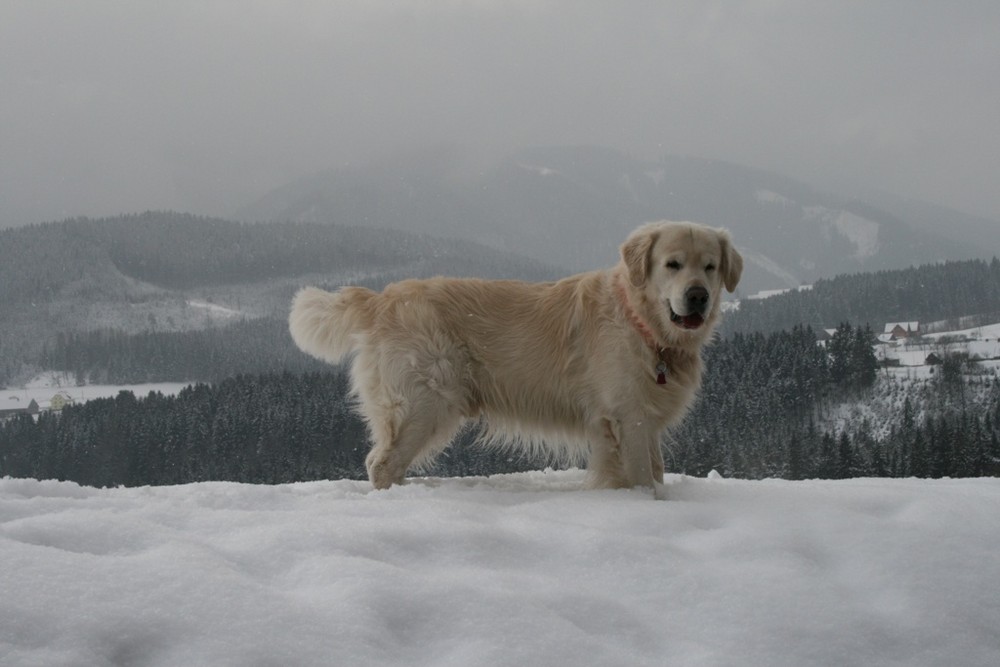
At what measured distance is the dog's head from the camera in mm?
6273

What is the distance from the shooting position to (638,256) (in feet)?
21.5

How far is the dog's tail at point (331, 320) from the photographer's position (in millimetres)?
7172

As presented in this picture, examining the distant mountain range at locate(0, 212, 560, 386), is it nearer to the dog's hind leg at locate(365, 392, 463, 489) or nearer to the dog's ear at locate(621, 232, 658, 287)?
the dog's hind leg at locate(365, 392, 463, 489)

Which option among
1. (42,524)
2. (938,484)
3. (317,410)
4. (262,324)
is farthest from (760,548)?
(262,324)

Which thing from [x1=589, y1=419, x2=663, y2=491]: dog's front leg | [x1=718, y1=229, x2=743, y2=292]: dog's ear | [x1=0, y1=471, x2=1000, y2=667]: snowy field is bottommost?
[x1=589, y1=419, x2=663, y2=491]: dog's front leg

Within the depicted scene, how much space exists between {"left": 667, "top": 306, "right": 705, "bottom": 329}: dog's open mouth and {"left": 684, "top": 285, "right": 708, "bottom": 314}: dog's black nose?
0.25ft

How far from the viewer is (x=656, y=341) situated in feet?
21.4

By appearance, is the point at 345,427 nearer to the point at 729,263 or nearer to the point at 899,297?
the point at 729,263

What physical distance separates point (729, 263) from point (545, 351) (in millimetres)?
1818

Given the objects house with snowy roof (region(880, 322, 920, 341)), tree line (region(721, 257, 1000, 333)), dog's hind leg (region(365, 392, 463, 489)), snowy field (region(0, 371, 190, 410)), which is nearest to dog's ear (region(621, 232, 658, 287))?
dog's hind leg (region(365, 392, 463, 489))

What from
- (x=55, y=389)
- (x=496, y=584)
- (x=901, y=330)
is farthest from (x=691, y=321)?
(x=55, y=389)

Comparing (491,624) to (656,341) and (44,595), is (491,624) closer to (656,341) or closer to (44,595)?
(44,595)

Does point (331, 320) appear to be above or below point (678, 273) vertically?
below

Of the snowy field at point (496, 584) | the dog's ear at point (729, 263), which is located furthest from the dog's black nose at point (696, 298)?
the snowy field at point (496, 584)
